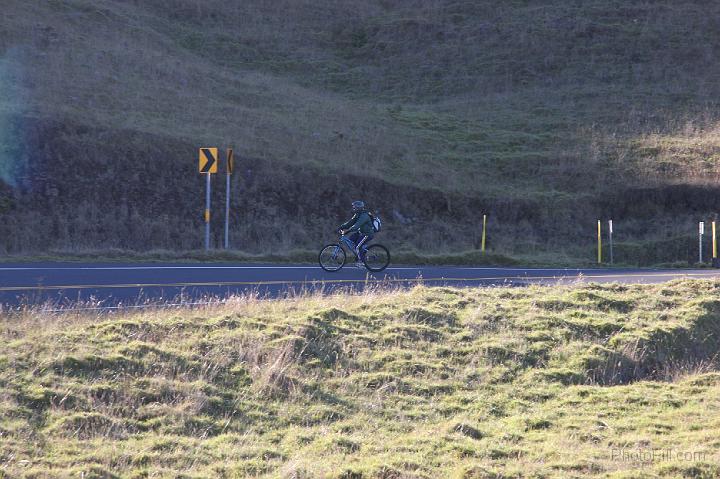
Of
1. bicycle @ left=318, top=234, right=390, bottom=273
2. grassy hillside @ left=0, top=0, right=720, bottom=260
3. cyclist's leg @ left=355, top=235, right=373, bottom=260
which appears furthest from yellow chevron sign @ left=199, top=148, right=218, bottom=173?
cyclist's leg @ left=355, top=235, right=373, bottom=260

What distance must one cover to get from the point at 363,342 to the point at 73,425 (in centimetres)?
409

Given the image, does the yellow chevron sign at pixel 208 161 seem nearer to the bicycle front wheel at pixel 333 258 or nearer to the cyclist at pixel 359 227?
the bicycle front wheel at pixel 333 258

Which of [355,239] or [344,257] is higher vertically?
[355,239]

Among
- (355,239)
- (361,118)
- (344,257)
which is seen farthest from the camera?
(361,118)

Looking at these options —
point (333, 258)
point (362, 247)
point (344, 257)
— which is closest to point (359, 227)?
point (362, 247)

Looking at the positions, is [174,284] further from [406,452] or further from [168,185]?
[168,185]

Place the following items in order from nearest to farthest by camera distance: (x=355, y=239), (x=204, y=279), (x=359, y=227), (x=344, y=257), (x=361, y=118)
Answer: (x=204, y=279) → (x=359, y=227) → (x=355, y=239) → (x=344, y=257) → (x=361, y=118)

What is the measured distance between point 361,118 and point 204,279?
2271cm

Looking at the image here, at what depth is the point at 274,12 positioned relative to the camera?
55531 mm

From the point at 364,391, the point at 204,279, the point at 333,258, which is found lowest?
the point at 364,391

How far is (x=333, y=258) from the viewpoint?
65.9 ft

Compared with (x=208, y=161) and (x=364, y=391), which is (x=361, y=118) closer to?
(x=208, y=161)

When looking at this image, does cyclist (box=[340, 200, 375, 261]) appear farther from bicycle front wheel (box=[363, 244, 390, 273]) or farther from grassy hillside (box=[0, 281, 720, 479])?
grassy hillside (box=[0, 281, 720, 479])

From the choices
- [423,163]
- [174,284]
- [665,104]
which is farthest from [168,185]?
[665,104]
